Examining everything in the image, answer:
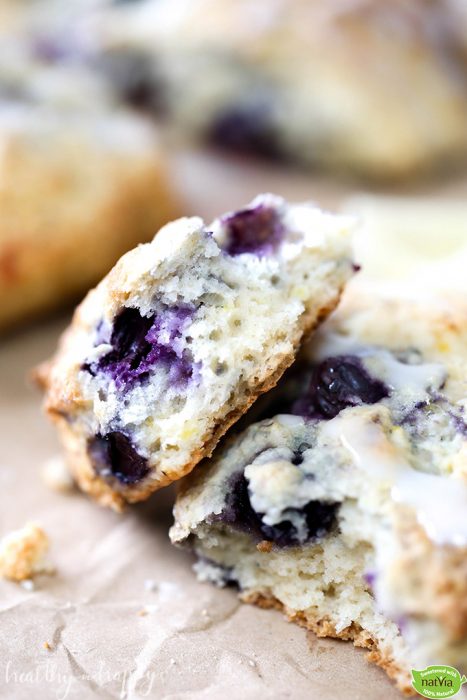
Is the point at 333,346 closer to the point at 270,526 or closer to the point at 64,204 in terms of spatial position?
the point at 270,526

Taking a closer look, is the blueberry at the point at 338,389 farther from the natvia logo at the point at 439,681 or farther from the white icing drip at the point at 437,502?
the natvia logo at the point at 439,681

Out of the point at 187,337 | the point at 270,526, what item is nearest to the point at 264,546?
the point at 270,526

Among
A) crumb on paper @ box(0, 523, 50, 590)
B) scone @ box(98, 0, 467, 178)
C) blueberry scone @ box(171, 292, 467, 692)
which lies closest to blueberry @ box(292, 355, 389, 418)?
blueberry scone @ box(171, 292, 467, 692)

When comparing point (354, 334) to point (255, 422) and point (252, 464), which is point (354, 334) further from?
point (252, 464)

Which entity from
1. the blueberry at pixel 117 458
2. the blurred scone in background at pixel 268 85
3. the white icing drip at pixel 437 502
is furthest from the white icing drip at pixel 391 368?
the blurred scone in background at pixel 268 85

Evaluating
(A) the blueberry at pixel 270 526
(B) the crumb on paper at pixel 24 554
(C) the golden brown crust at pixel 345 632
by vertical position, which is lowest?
(C) the golden brown crust at pixel 345 632

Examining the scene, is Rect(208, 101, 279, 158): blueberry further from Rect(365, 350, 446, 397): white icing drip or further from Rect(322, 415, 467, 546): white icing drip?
Rect(322, 415, 467, 546): white icing drip

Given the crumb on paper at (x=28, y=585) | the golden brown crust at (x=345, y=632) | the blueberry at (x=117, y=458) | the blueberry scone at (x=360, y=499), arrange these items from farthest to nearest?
the crumb on paper at (x=28, y=585)
the blueberry at (x=117, y=458)
the golden brown crust at (x=345, y=632)
the blueberry scone at (x=360, y=499)

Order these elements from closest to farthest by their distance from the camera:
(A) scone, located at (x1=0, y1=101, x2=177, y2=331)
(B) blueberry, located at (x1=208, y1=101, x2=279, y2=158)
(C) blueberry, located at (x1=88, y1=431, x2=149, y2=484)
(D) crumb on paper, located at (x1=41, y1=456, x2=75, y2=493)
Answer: (C) blueberry, located at (x1=88, y1=431, x2=149, y2=484) → (D) crumb on paper, located at (x1=41, y1=456, x2=75, y2=493) → (A) scone, located at (x1=0, y1=101, x2=177, y2=331) → (B) blueberry, located at (x1=208, y1=101, x2=279, y2=158)
